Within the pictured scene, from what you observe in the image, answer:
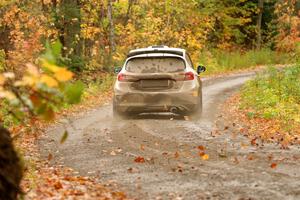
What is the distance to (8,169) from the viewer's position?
4969 mm

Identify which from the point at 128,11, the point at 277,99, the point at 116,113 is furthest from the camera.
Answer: the point at 128,11

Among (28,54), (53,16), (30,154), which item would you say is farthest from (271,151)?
(53,16)

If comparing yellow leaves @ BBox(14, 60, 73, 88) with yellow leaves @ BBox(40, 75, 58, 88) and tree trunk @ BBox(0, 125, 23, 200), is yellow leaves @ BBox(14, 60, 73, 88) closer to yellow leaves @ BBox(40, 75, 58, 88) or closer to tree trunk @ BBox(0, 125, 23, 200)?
yellow leaves @ BBox(40, 75, 58, 88)

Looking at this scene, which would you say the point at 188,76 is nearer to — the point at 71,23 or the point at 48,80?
the point at 71,23

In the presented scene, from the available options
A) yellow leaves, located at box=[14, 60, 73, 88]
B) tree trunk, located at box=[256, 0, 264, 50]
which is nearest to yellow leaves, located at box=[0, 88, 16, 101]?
yellow leaves, located at box=[14, 60, 73, 88]

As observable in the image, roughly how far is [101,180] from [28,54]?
11.4 meters

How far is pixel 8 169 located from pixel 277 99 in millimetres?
13904

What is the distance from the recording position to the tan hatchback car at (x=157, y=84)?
1471cm

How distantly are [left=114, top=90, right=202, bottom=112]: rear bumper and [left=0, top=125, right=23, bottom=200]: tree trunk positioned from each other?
974 centimetres

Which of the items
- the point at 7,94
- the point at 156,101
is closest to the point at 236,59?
the point at 156,101

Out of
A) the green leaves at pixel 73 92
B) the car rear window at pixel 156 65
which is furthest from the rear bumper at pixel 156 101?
→ the green leaves at pixel 73 92

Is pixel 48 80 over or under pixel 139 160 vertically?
over

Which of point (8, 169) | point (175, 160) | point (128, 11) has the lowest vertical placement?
point (175, 160)

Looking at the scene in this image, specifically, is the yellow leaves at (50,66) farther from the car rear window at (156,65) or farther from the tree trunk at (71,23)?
the tree trunk at (71,23)
